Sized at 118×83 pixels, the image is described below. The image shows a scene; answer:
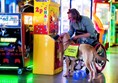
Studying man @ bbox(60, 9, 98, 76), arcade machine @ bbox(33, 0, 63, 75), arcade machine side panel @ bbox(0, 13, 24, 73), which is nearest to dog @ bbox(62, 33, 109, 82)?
man @ bbox(60, 9, 98, 76)

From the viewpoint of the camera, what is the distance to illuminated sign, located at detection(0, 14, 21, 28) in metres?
5.62

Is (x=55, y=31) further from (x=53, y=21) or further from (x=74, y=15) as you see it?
(x=74, y=15)

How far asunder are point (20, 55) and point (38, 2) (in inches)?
41.8

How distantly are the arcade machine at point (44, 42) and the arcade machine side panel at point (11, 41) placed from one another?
0.32m

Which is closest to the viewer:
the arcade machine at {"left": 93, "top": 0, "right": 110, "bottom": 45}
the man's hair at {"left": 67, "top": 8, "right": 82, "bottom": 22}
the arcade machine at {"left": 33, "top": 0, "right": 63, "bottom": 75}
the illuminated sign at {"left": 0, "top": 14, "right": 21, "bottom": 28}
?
the man's hair at {"left": 67, "top": 8, "right": 82, "bottom": 22}

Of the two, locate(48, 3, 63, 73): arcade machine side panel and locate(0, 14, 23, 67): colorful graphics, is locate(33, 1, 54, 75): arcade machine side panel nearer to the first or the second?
locate(48, 3, 63, 73): arcade machine side panel

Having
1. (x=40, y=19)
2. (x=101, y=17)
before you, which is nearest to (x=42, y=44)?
(x=40, y=19)

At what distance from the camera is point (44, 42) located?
5758 millimetres

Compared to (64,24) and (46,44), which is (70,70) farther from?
(64,24)

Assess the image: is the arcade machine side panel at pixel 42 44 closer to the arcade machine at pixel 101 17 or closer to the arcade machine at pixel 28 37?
the arcade machine at pixel 28 37

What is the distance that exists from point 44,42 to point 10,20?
0.76 metres

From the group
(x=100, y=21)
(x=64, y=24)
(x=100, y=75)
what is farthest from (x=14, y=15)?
(x=100, y=21)

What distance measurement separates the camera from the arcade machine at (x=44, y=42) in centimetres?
573

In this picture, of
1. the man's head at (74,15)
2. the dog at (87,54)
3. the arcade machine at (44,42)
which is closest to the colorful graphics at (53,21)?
the arcade machine at (44,42)
